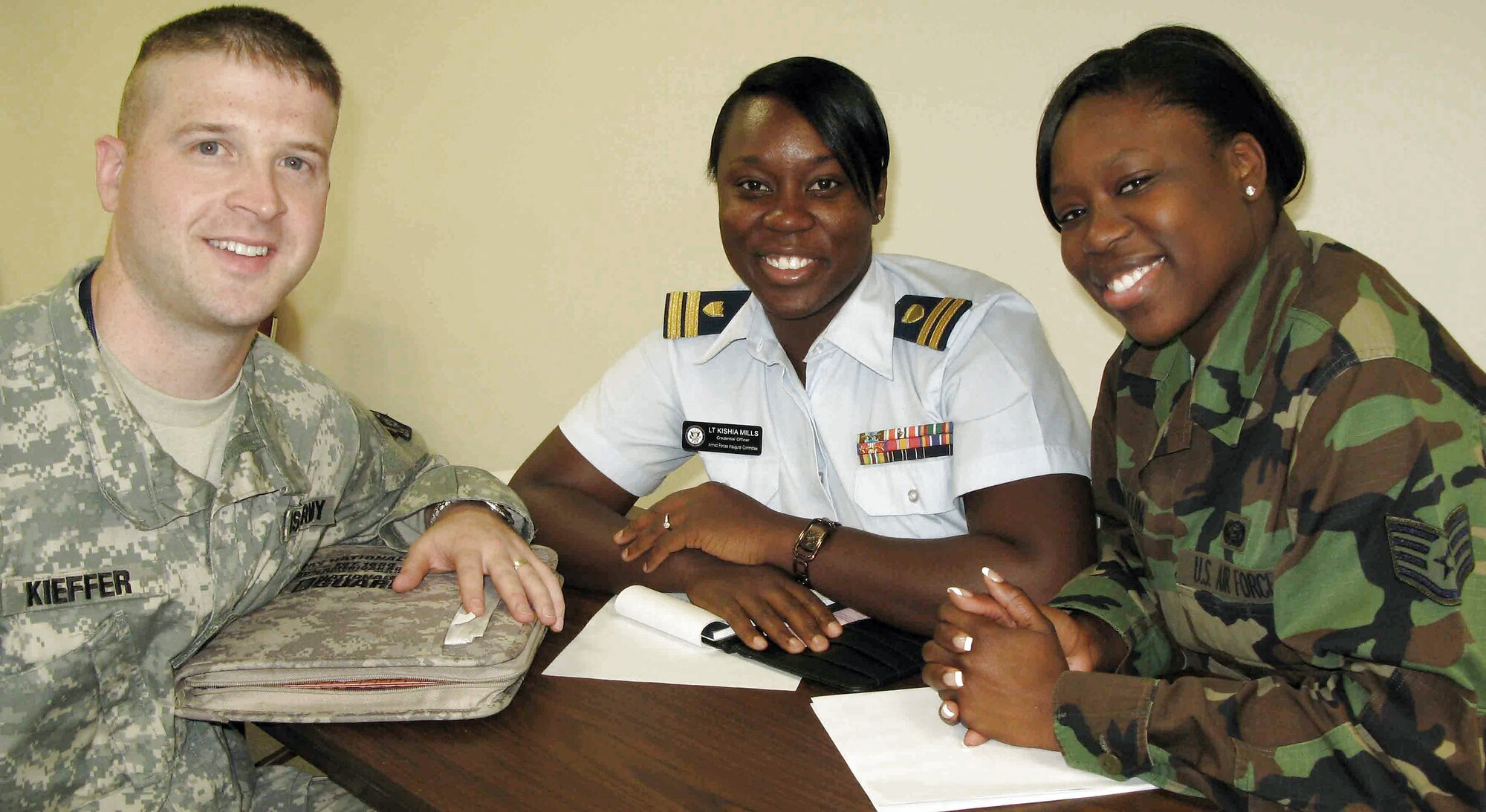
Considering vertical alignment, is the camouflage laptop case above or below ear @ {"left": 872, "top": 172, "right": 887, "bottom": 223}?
below

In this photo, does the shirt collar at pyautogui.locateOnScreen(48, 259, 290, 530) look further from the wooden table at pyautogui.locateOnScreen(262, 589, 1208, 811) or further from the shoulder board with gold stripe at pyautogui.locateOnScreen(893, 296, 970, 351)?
the shoulder board with gold stripe at pyautogui.locateOnScreen(893, 296, 970, 351)

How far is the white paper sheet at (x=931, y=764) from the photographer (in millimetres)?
942

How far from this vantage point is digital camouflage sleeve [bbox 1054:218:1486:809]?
877 millimetres

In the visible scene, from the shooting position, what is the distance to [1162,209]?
3.67ft

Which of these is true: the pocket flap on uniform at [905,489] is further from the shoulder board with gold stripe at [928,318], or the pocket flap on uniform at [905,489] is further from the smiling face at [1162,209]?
the smiling face at [1162,209]

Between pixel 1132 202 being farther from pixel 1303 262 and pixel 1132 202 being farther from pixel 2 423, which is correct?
pixel 2 423

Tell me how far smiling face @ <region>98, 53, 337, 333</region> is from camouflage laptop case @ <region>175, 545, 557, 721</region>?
417mm

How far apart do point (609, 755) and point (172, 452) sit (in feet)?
2.35

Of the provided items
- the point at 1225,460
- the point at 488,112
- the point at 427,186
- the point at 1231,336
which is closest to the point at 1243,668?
the point at 1225,460

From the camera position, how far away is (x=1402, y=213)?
1803mm

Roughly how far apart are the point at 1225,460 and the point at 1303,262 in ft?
0.74

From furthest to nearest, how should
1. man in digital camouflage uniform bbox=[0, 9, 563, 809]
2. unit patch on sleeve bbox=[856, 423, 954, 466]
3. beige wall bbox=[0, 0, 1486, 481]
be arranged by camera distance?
beige wall bbox=[0, 0, 1486, 481] < unit patch on sleeve bbox=[856, 423, 954, 466] < man in digital camouflage uniform bbox=[0, 9, 563, 809]

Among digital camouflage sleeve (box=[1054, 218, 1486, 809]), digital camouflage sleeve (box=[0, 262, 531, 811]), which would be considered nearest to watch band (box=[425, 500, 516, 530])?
digital camouflage sleeve (box=[0, 262, 531, 811])

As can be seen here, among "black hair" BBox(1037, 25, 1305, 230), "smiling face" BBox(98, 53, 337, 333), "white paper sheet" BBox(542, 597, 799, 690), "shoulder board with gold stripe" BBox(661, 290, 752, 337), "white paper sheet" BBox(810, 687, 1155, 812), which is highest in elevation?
"black hair" BBox(1037, 25, 1305, 230)
